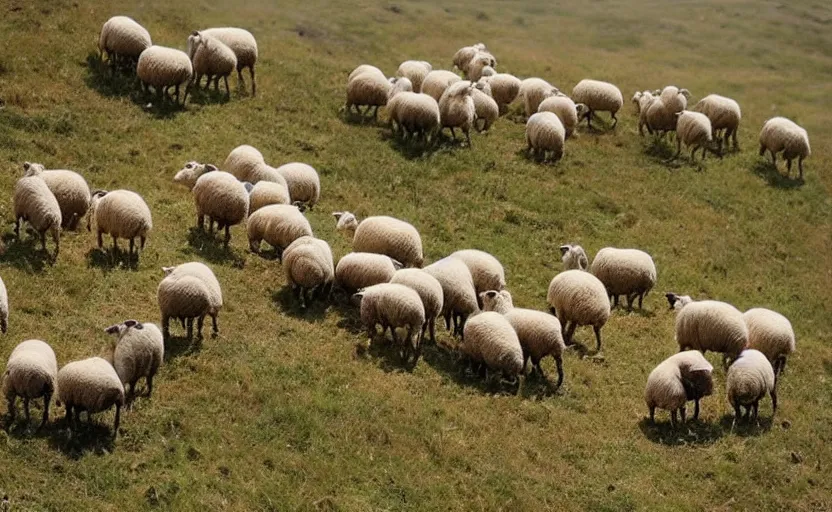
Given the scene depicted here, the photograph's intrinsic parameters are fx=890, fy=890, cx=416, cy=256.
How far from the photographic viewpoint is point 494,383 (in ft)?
47.9

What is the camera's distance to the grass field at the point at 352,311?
11.6 m

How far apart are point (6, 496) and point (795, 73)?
4171 centimetres

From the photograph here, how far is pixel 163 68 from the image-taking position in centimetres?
2288

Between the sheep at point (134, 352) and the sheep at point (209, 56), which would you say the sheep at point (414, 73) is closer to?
the sheep at point (209, 56)

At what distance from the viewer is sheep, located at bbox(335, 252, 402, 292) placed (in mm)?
16000

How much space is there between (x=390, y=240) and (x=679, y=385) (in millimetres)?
6229

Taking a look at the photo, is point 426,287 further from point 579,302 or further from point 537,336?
point 579,302

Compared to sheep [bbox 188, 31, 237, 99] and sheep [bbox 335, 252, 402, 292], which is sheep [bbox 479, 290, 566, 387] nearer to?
sheep [bbox 335, 252, 402, 292]

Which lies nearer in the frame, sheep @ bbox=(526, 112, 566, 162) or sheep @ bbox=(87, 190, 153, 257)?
sheep @ bbox=(87, 190, 153, 257)

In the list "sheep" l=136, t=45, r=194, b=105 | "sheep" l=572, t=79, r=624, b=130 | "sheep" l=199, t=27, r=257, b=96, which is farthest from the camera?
"sheep" l=572, t=79, r=624, b=130

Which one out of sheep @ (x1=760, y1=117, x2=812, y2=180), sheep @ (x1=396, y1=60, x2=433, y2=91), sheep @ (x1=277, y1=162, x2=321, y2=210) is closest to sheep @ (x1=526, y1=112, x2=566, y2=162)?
sheep @ (x1=396, y1=60, x2=433, y2=91)

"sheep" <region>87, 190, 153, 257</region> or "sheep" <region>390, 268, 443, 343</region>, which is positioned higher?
"sheep" <region>87, 190, 153, 257</region>

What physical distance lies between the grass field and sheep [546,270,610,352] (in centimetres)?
76

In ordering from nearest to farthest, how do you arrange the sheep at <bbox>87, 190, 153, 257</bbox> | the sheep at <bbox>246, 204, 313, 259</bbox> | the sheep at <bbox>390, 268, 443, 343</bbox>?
the sheep at <bbox>390, 268, 443, 343</bbox> → the sheep at <bbox>87, 190, 153, 257</bbox> → the sheep at <bbox>246, 204, 313, 259</bbox>
